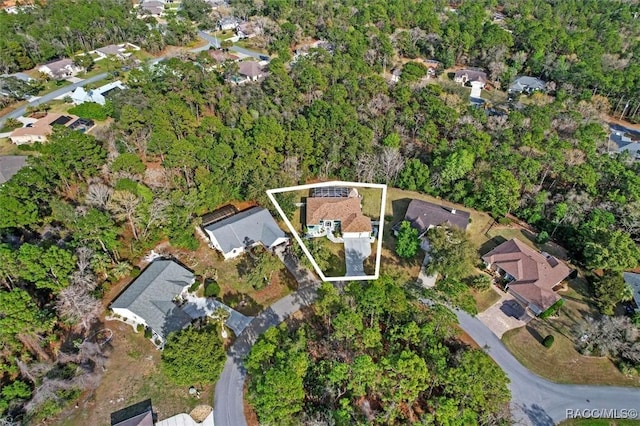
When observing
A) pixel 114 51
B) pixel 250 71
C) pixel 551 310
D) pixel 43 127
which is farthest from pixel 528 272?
pixel 114 51

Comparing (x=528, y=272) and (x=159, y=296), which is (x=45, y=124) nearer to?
(x=159, y=296)

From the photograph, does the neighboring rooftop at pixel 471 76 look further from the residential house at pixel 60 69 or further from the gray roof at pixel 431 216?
the residential house at pixel 60 69

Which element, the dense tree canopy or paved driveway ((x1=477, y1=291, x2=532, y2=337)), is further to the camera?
paved driveway ((x1=477, y1=291, x2=532, y2=337))

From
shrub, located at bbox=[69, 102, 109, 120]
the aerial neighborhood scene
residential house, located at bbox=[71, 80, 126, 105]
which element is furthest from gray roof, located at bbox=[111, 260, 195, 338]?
residential house, located at bbox=[71, 80, 126, 105]

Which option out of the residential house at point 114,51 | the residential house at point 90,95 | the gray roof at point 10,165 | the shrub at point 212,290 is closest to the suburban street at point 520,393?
the shrub at point 212,290

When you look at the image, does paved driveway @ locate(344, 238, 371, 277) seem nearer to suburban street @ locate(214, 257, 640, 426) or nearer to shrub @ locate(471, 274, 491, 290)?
suburban street @ locate(214, 257, 640, 426)

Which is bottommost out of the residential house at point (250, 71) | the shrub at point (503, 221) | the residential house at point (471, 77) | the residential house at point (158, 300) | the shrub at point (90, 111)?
the shrub at point (503, 221)
